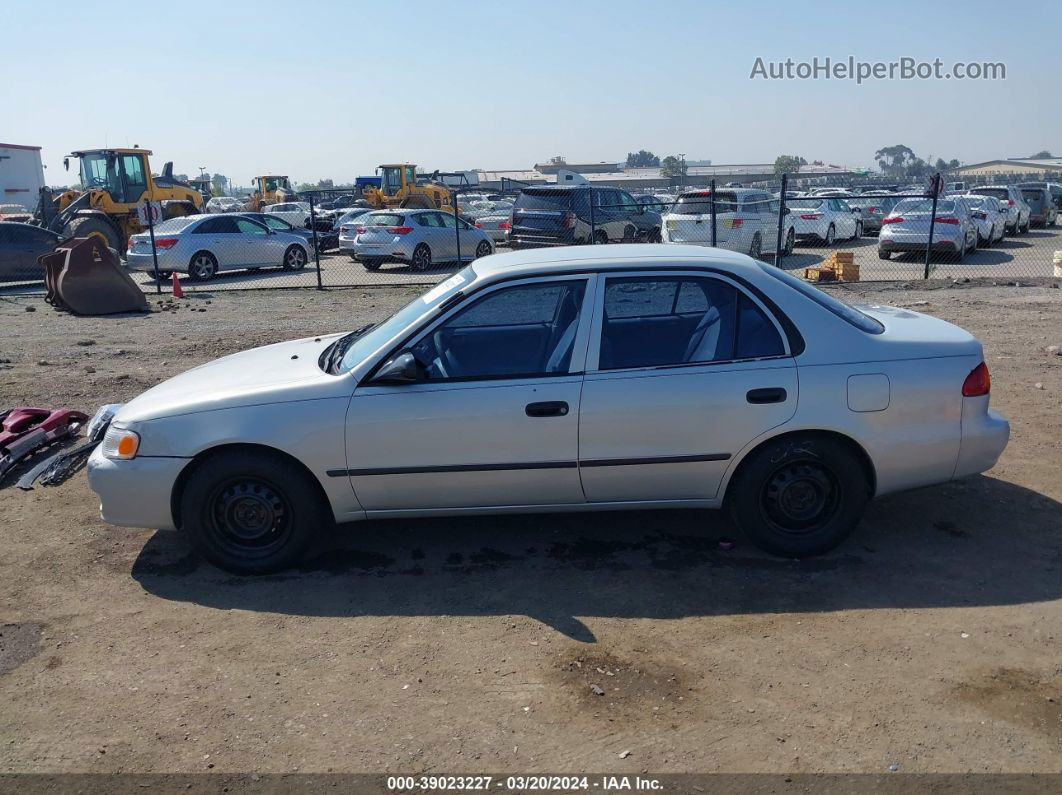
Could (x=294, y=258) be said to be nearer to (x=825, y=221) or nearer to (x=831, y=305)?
(x=825, y=221)

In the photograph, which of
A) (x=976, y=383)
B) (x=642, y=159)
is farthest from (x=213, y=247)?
(x=642, y=159)

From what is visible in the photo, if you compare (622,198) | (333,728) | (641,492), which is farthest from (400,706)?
(622,198)

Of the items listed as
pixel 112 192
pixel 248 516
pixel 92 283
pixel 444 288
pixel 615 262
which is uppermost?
pixel 112 192

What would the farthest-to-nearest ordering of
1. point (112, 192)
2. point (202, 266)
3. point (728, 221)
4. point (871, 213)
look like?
point (871, 213), point (112, 192), point (202, 266), point (728, 221)

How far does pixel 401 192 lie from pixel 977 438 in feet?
113

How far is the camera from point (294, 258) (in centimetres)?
2177

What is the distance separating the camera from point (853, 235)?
27.6 meters

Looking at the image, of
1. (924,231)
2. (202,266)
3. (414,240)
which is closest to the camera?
(202,266)

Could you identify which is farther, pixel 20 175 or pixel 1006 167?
pixel 1006 167

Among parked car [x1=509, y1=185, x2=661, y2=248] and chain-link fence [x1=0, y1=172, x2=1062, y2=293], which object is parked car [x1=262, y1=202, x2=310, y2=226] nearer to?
chain-link fence [x1=0, y1=172, x2=1062, y2=293]

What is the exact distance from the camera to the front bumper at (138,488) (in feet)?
15.8

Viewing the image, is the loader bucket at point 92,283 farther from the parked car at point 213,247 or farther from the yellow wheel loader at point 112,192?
the yellow wheel loader at point 112,192

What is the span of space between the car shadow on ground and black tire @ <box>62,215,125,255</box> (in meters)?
21.3

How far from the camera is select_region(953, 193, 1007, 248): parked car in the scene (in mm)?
23547
